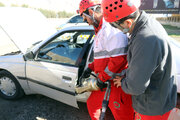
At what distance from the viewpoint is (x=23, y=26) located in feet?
9.93

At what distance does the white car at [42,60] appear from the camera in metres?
2.24

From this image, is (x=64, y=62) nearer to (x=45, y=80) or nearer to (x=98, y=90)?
(x=45, y=80)

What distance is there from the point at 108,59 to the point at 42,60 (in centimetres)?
138

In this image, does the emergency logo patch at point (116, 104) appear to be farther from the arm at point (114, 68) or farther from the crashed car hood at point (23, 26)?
the crashed car hood at point (23, 26)

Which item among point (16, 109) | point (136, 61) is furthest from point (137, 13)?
point (16, 109)

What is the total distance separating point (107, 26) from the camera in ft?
5.04

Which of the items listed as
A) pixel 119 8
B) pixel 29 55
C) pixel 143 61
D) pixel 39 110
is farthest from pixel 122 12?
pixel 39 110

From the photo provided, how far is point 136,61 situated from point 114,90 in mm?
Answer: 647

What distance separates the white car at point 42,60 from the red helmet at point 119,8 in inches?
38.8

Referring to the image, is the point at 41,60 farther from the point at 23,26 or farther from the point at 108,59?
the point at 108,59

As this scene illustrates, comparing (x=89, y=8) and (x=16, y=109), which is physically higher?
(x=89, y=8)

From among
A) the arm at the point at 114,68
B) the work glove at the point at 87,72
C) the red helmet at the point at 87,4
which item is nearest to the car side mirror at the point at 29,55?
the work glove at the point at 87,72

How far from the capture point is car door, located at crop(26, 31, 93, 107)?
2.21m

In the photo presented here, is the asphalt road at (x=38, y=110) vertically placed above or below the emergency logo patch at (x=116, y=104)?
below
